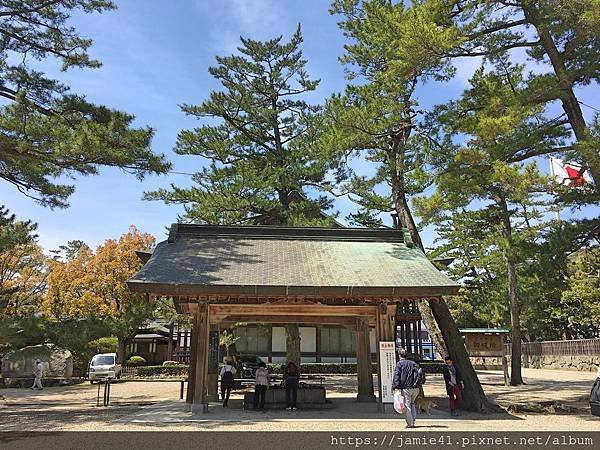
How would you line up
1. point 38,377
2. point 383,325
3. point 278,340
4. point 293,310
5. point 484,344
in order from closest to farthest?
point 383,325, point 293,310, point 38,377, point 278,340, point 484,344

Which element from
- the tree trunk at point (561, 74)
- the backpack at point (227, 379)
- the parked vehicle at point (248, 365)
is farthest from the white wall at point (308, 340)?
the tree trunk at point (561, 74)

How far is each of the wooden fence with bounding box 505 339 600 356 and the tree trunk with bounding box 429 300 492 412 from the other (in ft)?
79.6

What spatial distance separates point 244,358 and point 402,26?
24.1 m

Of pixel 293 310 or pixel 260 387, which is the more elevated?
pixel 293 310

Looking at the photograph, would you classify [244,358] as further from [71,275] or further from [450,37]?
[450,37]

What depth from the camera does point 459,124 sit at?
1301cm

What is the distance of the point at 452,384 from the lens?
41.5 ft

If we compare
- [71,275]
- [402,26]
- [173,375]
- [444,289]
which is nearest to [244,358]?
[173,375]

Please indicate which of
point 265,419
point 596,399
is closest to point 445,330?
point 596,399

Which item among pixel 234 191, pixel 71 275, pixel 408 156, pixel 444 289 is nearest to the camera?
pixel 444 289

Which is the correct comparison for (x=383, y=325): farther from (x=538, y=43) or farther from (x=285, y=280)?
(x=538, y=43)

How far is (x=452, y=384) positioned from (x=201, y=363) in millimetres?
6750

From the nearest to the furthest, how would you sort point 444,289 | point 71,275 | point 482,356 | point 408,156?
point 444,289 < point 408,156 < point 71,275 < point 482,356

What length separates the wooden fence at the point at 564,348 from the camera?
3287 cm
